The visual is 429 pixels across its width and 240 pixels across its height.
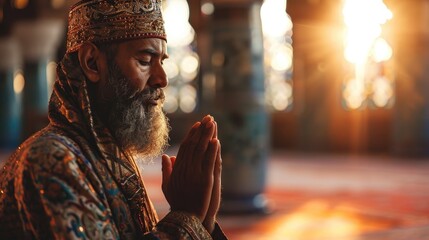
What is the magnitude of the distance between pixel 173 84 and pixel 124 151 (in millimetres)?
17540

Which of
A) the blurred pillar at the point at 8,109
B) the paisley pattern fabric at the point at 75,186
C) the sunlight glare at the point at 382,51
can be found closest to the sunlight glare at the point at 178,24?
the blurred pillar at the point at 8,109

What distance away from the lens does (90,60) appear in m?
1.62

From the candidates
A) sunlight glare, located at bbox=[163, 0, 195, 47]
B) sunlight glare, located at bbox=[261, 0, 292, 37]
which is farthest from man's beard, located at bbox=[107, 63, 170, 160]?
sunlight glare, located at bbox=[163, 0, 195, 47]

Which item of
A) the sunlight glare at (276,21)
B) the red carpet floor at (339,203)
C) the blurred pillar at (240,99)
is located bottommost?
the red carpet floor at (339,203)

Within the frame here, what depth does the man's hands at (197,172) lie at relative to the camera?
157 cm

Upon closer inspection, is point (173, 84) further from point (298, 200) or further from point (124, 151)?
point (124, 151)

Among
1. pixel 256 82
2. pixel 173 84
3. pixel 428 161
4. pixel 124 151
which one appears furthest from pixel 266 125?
pixel 173 84

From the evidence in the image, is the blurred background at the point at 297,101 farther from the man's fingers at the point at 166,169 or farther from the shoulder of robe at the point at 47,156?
the shoulder of robe at the point at 47,156

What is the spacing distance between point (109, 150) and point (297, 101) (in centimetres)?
1521

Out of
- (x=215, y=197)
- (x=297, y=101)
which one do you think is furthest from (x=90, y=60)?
(x=297, y=101)

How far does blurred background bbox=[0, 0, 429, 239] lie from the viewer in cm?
629

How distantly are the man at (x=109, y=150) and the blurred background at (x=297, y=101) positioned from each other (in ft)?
11.5

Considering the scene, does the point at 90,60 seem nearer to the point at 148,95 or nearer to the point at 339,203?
the point at 148,95

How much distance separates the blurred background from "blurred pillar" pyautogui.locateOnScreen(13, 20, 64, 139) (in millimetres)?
35
